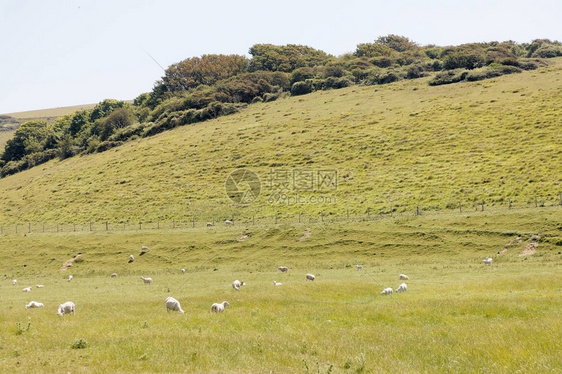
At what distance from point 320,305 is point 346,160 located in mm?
58721

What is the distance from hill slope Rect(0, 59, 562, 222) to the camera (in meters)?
62.1

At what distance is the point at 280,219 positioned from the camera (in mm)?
59562

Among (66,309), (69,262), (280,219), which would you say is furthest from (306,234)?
(66,309)

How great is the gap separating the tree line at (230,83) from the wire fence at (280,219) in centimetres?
5510

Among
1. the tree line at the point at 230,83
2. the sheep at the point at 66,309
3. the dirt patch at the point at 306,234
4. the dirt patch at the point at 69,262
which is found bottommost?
the dirt patch at the point at 69,262

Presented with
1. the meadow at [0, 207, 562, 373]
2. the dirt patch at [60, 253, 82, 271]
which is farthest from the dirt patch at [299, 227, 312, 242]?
the dirt patch at [60, 253, 82, 271]

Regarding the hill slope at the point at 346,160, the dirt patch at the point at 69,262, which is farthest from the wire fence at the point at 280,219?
the dirt patch at the point at 69,262

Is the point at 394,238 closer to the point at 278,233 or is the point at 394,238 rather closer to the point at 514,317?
the point at 278,233

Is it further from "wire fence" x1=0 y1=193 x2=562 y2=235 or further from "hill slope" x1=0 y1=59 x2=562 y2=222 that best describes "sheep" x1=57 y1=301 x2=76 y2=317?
"hill slope" x1=0 y1=59 x2=562 y2=222

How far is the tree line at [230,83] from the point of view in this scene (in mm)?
122312

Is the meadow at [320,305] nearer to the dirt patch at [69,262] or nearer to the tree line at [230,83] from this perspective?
the dirt patch at [69,262]

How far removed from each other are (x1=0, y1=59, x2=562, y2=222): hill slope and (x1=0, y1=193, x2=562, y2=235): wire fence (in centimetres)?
104

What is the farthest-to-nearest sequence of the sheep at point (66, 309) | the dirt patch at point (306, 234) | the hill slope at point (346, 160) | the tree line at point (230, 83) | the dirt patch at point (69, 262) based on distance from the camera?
the tree line at point (230, 83) → the hill slope at point (346, 160) → the dirt patch at point (69, 262) → the dirt patch at point (306, 234) → the sheep at point (66, 309)

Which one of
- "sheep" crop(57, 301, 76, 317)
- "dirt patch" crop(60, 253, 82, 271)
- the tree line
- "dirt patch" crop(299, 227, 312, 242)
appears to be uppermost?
the tree line
